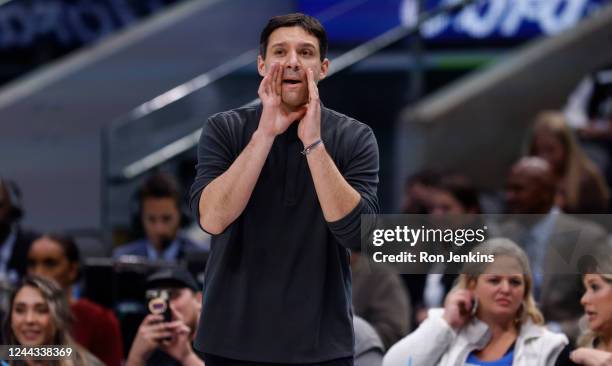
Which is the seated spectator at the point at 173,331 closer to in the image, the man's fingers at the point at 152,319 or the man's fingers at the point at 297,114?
the man's fingers at the point at 152,319

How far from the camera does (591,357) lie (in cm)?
454

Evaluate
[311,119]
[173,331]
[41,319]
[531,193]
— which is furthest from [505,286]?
[531,193]

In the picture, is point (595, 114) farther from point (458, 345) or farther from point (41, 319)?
point (41, 319)

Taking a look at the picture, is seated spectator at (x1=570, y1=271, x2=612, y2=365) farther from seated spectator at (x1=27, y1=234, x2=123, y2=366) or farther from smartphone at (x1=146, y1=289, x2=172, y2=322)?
seated spectator at (x1=27, y1=234, x2=123, y2=366)

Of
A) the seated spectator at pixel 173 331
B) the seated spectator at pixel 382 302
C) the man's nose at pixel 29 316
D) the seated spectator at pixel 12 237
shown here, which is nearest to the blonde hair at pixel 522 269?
the seated spectator at pixel 382 302

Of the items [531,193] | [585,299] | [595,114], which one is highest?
[595,114]

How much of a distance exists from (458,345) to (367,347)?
367mm

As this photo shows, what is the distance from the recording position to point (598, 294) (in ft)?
15.1

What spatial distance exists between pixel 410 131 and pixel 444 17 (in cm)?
80

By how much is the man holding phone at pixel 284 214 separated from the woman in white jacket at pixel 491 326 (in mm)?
1067

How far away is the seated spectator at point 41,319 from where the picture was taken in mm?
4906

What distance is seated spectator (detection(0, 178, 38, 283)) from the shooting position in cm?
632

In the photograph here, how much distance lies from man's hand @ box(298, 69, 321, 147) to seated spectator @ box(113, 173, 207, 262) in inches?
117

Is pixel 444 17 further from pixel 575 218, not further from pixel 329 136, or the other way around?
pixel 329 136
